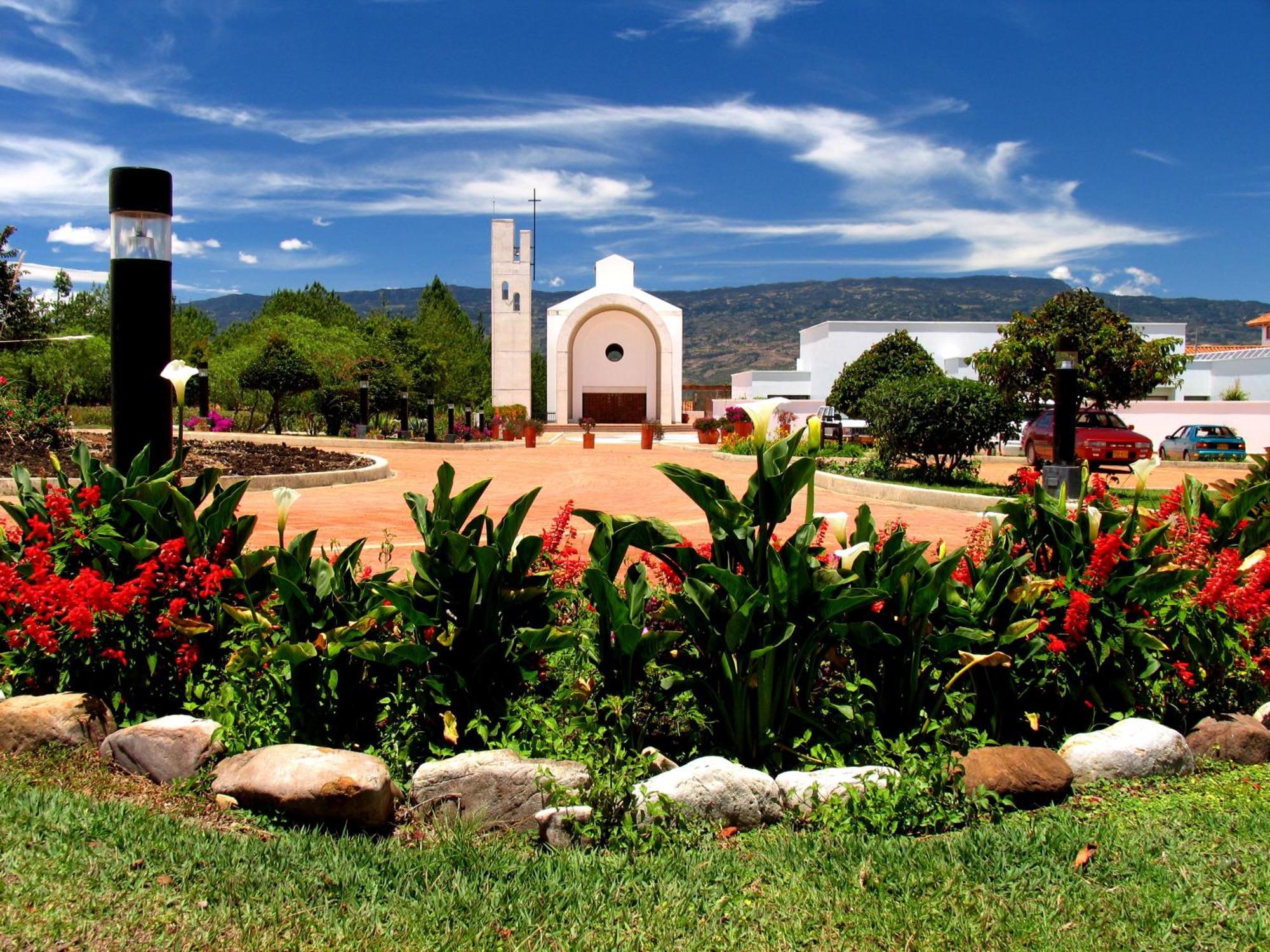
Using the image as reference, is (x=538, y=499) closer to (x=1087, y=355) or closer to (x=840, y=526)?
(x=840, y=526)

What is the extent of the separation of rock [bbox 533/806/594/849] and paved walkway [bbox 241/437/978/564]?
169 inches

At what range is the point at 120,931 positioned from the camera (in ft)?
7.97

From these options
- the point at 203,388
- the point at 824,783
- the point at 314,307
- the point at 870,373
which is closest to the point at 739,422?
the point at 870,373

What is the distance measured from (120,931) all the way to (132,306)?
2.95 meters

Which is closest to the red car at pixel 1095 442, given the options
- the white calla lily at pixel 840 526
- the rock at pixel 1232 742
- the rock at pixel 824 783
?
the rock at pixel 1232 742

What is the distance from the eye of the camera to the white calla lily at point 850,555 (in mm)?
3461

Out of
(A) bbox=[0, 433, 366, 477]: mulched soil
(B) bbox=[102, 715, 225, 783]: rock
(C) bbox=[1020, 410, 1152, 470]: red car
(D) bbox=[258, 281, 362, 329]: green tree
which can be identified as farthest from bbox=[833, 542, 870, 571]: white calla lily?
(D) bbox=[258, 281, 362, 329]: green tree

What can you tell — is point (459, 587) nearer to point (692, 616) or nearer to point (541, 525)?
point (692, 616)

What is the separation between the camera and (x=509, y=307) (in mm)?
47875

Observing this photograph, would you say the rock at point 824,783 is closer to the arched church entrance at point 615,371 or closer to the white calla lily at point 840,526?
the white calla lily at point 840,526

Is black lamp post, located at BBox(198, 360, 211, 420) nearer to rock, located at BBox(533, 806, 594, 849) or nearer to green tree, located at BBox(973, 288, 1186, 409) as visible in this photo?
green tree, located at BBox(973, 288, 1186, 409)

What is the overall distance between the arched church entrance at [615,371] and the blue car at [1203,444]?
83.2ft

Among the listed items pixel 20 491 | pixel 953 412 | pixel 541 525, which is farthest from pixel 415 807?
pixel 953 412

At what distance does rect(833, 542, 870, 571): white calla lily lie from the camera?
136 inches
